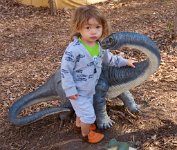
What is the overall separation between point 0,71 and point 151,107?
2019 millimetres

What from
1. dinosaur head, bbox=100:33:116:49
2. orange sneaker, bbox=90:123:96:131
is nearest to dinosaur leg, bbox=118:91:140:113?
orange sneaker, bbox=90:123:96:131

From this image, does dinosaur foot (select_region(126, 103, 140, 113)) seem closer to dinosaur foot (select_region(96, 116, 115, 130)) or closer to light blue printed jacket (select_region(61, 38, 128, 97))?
dinosaur foot (select_region(96, 116, 115, 130))

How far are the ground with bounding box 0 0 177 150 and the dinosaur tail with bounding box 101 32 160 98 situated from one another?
404 mm

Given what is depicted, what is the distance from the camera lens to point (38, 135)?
3467 mm

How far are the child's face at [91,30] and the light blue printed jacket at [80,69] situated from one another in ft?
0.25

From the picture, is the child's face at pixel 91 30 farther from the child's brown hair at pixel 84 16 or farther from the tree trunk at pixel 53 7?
the tree trunk at pixel 53 7

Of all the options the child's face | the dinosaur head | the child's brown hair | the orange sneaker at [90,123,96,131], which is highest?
the child's brown hair

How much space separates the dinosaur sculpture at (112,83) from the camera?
2959mm

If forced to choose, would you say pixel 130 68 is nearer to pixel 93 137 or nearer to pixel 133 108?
pixel 133 108

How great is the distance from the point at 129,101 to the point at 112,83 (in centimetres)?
32

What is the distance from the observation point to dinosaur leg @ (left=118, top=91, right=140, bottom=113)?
340 cm

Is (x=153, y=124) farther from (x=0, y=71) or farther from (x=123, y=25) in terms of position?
(x=123, y=25)

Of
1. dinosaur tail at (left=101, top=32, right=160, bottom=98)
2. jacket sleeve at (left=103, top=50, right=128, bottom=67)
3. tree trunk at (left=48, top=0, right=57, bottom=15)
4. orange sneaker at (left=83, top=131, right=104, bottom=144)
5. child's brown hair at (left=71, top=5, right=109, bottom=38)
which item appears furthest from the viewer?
tree trunk at (left=48, top=0, right=57, bottom=15)

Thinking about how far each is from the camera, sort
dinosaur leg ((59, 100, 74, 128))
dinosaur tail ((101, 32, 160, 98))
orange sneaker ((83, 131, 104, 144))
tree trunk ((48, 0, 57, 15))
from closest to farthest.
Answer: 1. dinosaur tail ((101, 32, 160, 98))
2. orange sneaker ((83, 131, 104, 144))
3. dinosaur leg ((59, 100, 74, 128))
4. tree trunk ((48, 0, 57, 15))
